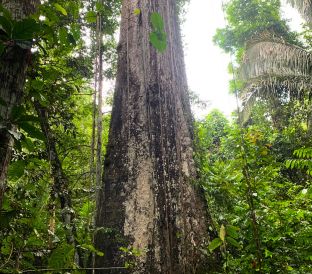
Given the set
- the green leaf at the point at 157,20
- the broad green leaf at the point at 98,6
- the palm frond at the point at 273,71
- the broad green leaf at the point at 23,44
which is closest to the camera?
the green leaf at the point at 157,20

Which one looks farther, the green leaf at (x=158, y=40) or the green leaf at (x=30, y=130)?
the green leaf at (x=30, y=130)

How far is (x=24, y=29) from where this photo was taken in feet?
3.63

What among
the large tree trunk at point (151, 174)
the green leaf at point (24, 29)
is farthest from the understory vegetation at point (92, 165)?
the large tree trunk at point (151, 174)

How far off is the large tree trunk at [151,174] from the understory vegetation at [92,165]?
162mm

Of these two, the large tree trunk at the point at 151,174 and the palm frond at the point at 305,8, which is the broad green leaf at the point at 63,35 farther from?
the palm frond at the point at 305,8

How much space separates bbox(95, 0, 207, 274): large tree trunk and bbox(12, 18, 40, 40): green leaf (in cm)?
172

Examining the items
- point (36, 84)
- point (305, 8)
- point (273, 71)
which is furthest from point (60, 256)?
point (273, 71)

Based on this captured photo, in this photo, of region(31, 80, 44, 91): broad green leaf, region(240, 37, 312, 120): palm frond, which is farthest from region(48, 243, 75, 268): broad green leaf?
region(240, 37, 312, 120): palm frond

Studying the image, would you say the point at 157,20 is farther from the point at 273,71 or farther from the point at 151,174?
the point at 273,71

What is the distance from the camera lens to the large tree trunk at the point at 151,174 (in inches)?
111

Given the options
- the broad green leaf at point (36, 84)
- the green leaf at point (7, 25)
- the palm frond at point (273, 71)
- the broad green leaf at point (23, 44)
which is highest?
the palm frond at point (273, 71)

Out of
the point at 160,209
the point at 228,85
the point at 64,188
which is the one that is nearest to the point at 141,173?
the point at 160,209

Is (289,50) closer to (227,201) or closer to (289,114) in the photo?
(289,114)

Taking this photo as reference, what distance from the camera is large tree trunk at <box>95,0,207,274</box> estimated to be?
282 cm
